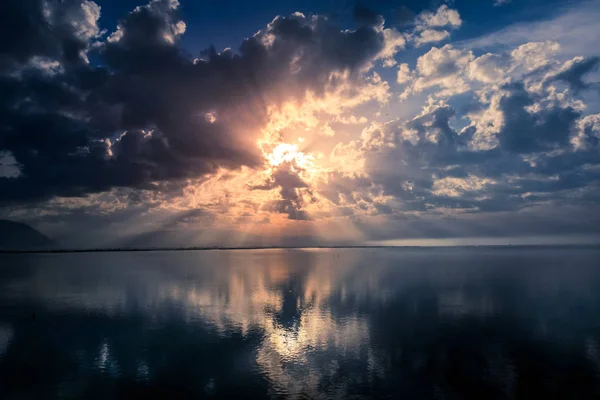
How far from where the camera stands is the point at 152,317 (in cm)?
7819

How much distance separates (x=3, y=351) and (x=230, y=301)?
1959 inches

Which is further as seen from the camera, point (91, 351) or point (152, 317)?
point (152, 317)

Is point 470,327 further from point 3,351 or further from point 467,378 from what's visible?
point 3,351

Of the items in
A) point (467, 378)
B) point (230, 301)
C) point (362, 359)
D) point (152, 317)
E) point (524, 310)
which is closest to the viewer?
point (467, 378)

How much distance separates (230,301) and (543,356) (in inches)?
2698

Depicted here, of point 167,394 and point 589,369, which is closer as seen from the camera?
point 167,394

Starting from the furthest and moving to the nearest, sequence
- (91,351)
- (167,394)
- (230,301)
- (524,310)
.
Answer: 1. (230,301)
2. (524,310)
3. (91,351)
4. (167,394)

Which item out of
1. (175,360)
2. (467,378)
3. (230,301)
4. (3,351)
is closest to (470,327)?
(467,378)

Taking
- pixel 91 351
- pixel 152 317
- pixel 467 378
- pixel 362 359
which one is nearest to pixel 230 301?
pixel 152 317

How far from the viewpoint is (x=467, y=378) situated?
43.8m

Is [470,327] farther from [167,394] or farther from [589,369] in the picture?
[167,394]

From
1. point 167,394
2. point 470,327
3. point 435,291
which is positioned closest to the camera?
point 167,394

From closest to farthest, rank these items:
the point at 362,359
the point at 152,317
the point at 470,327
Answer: the point at 362,359
the point at 470,327
the point at 152,317

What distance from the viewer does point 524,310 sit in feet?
275
